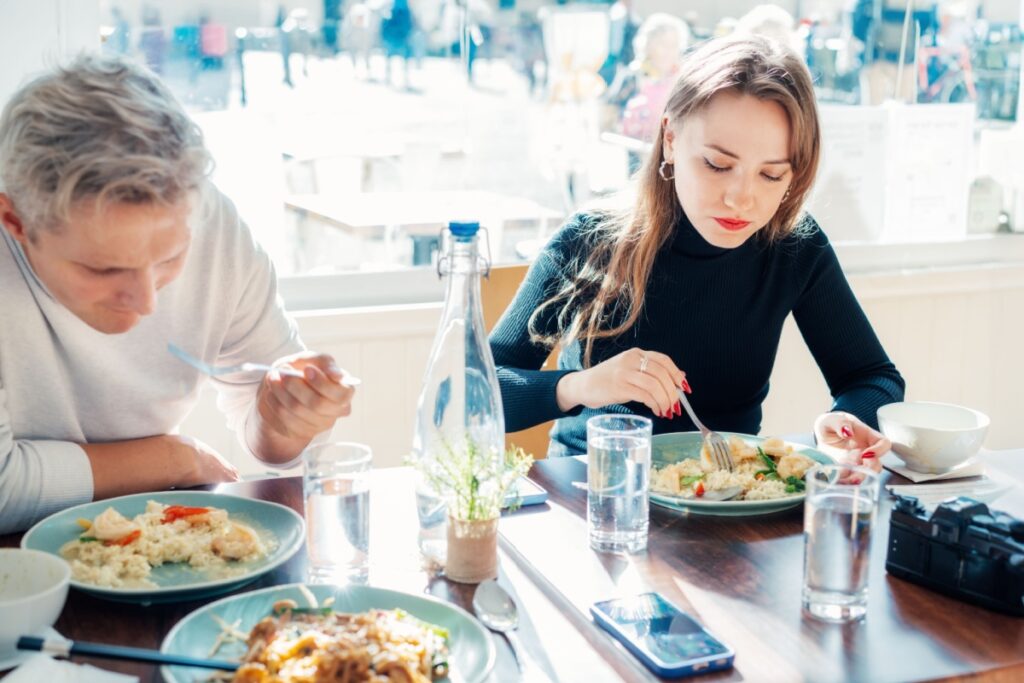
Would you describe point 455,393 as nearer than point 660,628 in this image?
No

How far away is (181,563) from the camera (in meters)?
1.21

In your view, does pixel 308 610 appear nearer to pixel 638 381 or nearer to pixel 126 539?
pixel 126 539

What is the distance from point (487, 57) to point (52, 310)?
169cm

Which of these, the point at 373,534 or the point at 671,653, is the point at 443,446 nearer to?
the point at 373,534

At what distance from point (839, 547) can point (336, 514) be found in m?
0.50

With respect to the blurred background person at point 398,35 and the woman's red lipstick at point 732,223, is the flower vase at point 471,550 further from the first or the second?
the blurred background person at point 398,35

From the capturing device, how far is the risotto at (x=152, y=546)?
1.16 m

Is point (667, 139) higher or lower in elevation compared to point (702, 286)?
higher

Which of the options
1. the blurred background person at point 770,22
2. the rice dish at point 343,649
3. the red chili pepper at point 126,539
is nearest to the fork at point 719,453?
the rice dish at point 343,649

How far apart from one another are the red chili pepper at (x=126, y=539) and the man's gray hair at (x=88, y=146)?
35cm

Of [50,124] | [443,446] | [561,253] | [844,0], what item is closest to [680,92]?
[561,253]

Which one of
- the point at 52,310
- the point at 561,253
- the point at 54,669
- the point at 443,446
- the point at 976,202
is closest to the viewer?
the point at 54,669

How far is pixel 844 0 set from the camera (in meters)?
3.31

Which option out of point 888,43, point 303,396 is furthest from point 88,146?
point 888,43
